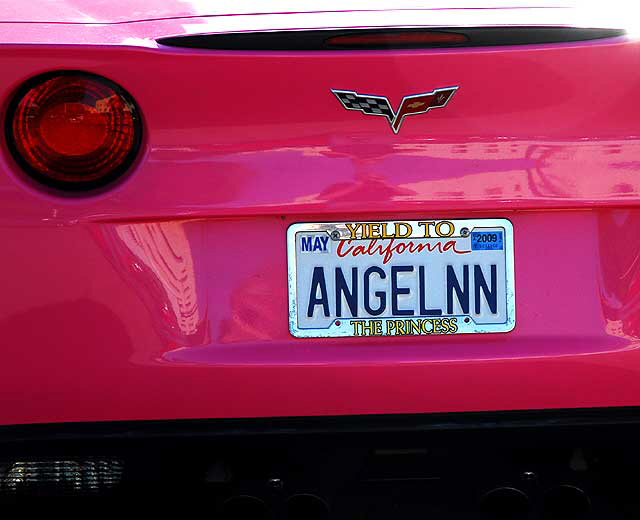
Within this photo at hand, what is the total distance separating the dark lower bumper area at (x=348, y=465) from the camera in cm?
243

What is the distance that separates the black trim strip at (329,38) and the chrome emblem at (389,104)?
3.9 inches

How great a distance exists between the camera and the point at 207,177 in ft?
7.77

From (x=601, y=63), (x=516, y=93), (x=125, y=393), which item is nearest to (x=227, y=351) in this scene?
(x=125, y=393)

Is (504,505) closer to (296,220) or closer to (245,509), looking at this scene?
(245,509)

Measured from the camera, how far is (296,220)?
2385 mm

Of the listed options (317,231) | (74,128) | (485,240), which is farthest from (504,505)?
(74,128)

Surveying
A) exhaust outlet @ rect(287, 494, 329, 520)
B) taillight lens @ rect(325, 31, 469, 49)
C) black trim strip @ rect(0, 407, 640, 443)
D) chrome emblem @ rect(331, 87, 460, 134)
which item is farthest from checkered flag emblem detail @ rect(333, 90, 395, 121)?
exhaust outlet @ rect(287, 494, 329, 520)

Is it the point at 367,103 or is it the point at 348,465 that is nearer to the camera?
the point at 367,103

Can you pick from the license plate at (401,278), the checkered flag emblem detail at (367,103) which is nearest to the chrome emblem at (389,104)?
the checkered flag emblem detail at (367,103)

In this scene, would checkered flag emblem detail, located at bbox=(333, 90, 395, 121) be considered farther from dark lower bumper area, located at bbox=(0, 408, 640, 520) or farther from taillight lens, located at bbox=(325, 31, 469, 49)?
dark lower bumper area, located at bbox=(0, 408, 640, 520)

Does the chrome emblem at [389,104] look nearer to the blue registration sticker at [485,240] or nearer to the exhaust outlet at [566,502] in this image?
the blue registration sticker at [485,240]

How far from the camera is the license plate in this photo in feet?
7.85

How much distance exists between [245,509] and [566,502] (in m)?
0.75

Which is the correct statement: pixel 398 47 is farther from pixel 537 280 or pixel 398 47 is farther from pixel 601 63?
pixel 537 280
